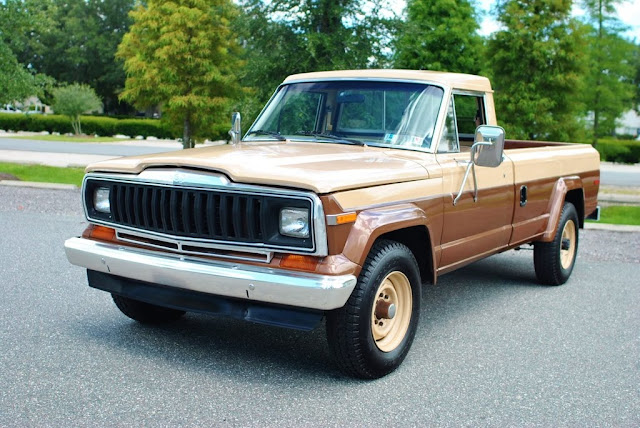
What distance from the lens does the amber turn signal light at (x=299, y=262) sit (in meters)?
3.98

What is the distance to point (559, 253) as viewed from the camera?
277 inches

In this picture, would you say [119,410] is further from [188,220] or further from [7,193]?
[7,193]

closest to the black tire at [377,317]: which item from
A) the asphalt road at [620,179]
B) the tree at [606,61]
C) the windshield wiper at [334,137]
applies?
the windshield wiper at [334,137]

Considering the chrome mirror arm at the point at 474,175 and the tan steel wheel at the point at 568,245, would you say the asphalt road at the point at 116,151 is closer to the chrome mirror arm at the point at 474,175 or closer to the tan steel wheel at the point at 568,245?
the tan steel wheel at the point at 568,245

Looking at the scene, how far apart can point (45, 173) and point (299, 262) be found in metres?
13.4

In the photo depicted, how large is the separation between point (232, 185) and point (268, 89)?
948 centimetres

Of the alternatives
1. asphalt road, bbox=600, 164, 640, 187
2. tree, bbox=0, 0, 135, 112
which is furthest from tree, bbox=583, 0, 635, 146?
tree, bbox=0, 0, 135, 112

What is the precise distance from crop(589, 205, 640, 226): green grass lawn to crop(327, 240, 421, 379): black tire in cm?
840

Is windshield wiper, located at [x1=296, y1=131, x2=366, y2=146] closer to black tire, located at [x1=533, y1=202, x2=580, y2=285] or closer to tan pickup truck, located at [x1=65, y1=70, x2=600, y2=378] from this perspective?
tan pickup truck, located at [x1=65, y1=70, x2=600, y2=378]

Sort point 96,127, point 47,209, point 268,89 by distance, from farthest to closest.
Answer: point 96,127 → point 268,89 → point 47,209

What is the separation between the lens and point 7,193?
12.3 metres

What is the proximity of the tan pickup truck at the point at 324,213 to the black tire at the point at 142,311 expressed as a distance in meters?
0.01

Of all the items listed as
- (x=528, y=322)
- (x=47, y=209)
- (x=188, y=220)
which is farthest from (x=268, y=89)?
(x=188, y=220)

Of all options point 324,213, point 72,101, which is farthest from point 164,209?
point 72,101
